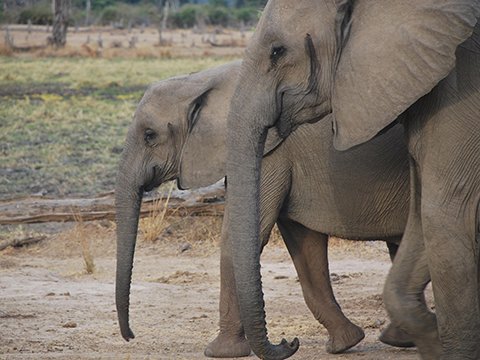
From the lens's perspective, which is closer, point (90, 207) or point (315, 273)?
point (315, 273)

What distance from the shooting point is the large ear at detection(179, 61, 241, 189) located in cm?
440

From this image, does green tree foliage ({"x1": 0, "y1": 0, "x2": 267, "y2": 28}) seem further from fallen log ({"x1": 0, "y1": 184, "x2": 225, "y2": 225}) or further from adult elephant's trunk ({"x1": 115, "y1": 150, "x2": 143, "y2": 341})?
adult elephant's trunk ({"x1": 115, "y1": 150, "x2": 143, "y2": 341})

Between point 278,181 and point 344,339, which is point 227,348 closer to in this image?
point 344,339

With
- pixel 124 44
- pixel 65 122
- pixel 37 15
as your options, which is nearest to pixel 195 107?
pixel 65 122

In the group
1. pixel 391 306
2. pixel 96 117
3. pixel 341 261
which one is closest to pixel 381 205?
pixel 391 306

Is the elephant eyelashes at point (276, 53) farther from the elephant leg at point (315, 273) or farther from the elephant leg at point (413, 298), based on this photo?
the elephant leg at point (315, 273)

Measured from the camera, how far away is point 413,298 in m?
3.25

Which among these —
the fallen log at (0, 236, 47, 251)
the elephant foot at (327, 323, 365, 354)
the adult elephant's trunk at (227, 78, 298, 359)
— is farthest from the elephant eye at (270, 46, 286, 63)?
the fallen log at (0, 236, 47, 251)

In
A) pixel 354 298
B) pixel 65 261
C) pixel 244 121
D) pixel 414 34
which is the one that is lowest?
pixel 65 261

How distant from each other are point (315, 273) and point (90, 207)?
357 cm

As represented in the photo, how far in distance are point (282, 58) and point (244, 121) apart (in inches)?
12.7

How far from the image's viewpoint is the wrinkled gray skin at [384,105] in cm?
284

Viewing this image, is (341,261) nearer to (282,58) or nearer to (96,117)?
(282,58)

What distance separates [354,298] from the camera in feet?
19.1
